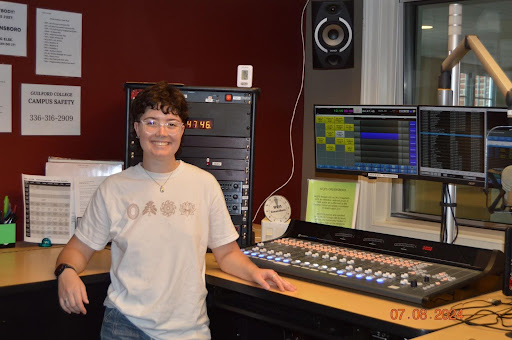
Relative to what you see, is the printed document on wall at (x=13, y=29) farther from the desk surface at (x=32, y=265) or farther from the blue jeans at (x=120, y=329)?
the blue jeans at (x=120, y=329)

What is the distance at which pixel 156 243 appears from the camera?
2.12m

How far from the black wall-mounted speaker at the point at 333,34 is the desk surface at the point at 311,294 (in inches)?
45.2

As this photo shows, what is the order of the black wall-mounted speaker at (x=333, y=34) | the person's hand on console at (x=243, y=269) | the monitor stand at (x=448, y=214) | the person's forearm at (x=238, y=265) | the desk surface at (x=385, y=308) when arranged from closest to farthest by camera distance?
the desk surface at (x=385, y=308)
the person's hand on console at (x=243, y=269)
the person's forearm at (x=238, y=265)
the monitor stand at (x=448, y=214)
the black wall-mounted speaker at (x=333, y=34)

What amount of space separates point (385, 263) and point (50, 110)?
1560 mm

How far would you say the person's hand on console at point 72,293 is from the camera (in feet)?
6.74

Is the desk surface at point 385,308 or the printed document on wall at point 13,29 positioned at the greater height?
the printed document on wall at point 13,29

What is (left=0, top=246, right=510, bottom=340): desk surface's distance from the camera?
5.90 ft

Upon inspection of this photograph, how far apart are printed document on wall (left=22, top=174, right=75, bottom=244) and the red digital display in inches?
21.0

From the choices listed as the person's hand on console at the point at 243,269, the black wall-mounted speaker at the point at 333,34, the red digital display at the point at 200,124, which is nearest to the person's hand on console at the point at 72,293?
the person's hand on console at the point at 243,269

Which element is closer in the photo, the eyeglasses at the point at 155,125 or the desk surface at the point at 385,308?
the desk surface at the point at 385,308

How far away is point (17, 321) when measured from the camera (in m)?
2.52

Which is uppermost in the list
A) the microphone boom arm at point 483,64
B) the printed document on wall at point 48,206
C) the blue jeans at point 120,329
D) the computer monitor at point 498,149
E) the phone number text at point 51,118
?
the microphone boom arm at point 483,64

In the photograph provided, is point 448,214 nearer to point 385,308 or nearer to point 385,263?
point 385,263
